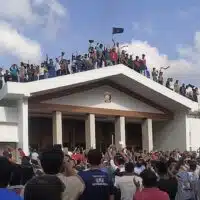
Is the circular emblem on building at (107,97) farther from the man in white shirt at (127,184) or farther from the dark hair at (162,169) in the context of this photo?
the dark hair at (162,169)

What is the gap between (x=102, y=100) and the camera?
29.1m

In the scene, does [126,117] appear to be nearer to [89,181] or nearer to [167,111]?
[167,111]

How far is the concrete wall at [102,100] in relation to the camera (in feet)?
90.4

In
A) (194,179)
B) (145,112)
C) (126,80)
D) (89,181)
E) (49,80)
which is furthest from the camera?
(145,112)

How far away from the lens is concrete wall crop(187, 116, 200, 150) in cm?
3291

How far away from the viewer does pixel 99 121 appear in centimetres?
3362

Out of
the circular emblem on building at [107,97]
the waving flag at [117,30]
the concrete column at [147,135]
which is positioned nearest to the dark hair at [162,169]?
the circular emblem on building at [107,97]

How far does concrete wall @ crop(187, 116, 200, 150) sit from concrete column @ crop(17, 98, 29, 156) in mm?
12600

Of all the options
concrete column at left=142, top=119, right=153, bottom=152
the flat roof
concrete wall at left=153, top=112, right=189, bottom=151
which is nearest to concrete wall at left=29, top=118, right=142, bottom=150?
concrete wall at left=153, top=112, right=189, bottom=151

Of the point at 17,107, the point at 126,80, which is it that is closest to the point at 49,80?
the point at 17,107

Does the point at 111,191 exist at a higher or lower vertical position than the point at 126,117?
lower

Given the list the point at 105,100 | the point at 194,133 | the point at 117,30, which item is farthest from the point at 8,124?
the point at 194,133

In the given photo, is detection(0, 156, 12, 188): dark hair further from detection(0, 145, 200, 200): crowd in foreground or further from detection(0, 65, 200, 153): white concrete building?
detection(0, 65, 200, 153): white concrete building

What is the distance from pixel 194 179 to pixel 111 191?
10.4 ft
